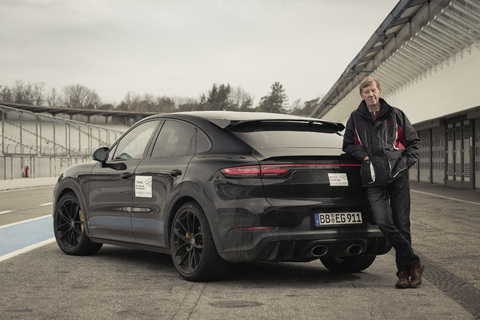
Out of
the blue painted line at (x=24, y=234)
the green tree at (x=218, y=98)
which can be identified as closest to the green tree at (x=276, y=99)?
the green tree at (x=218, y=98)

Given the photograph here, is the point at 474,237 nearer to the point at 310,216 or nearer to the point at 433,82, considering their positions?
the point at 310,216

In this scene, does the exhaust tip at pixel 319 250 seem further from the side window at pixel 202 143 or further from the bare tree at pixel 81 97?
the bare tree at pixel 81 97

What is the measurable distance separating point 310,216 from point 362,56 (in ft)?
88.4

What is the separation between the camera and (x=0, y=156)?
3281 centimetres

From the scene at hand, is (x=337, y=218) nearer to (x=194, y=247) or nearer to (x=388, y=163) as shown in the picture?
(x=388, y=163)

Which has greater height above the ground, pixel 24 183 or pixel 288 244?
pixel 288 244

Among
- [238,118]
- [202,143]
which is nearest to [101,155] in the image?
[202,143]

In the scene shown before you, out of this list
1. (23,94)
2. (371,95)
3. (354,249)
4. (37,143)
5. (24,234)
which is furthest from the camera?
(23,94)

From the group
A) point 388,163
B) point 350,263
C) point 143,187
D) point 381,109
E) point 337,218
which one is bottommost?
point 350,263

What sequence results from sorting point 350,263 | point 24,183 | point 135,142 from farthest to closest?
point 24,183, point 135,142, point 350,263

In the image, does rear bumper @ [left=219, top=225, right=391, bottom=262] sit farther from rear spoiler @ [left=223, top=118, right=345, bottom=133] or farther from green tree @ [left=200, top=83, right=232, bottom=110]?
green tree @ [left=200, top=83, right=232, bottom=110]

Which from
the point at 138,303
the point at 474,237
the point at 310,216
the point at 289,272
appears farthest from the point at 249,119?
the point at 474,237

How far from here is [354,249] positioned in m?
6.56

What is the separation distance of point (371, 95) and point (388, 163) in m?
0.64
